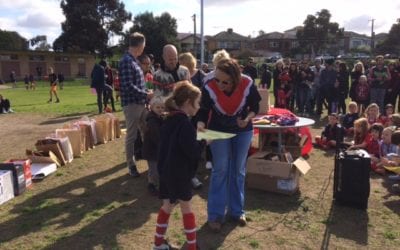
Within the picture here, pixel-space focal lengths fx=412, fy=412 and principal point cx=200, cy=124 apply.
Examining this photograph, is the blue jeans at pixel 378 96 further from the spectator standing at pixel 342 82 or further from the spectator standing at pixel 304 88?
the spectator standing at pixel 304 88

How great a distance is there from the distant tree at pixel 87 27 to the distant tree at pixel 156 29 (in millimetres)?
A: 3769

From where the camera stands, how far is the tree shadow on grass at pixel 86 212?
14.3 feet

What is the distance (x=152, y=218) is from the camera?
4859 mm

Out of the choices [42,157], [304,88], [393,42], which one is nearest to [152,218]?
[42,157]

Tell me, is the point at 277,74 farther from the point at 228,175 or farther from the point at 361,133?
the point at 228,175

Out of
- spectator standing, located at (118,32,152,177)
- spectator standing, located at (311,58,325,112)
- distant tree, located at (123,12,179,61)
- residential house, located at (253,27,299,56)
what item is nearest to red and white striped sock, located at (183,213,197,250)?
spectator standing, located at (118,32,152,177)

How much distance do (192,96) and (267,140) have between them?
13.9ft

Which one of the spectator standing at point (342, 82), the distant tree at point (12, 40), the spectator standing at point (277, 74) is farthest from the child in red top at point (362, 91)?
the distant tree at point (12, 40)

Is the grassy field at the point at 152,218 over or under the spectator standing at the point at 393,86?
under

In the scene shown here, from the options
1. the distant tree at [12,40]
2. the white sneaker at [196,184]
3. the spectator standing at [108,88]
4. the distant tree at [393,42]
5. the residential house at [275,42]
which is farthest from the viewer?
the residential house at [275,42]

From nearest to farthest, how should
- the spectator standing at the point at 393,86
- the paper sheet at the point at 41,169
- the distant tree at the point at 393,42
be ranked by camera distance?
1. the paper sheet at the point at 41,169
2. the spectator standing at the point at 393,86
3. the distant tree at the point at 393,42


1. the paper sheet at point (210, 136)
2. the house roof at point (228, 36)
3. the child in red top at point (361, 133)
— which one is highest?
the house roof at point (228, 36)

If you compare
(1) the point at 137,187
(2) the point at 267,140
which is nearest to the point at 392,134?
(2) the point at 267,140

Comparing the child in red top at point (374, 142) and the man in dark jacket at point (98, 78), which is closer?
the child in red top at point (374, 142)
